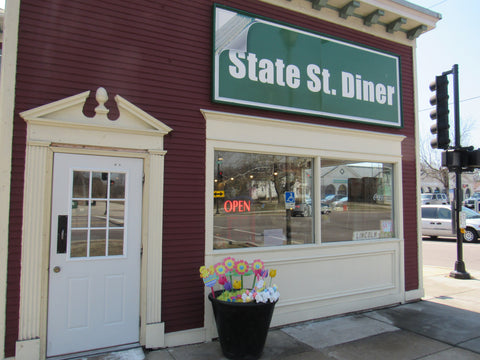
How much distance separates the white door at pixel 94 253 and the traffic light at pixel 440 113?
6574 millimetres

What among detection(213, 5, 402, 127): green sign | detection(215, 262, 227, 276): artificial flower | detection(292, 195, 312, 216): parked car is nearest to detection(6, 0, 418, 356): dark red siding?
detection(213, 5, 402, 127): green sign

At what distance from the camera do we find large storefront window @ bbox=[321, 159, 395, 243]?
18.9ft

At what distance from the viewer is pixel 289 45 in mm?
5426

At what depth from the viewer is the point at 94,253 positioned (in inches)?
160

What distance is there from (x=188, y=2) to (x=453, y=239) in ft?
52.1

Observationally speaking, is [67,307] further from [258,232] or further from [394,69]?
[394,69]

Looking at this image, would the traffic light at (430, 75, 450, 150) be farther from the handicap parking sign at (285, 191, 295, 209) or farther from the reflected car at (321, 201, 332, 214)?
the handicap parking sign at (285, 191, 295, 209)

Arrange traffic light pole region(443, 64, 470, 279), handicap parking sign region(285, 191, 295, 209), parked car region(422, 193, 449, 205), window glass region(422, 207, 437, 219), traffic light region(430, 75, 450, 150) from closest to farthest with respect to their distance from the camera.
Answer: handicap parking sign region(285, 191, 295, 209) < traffic light region(430, 75, 450, 150) < traffic light pole region(443, 64, 470, 279) < window glass region(422, 207, 437, 219) < parked car region(422, 193, 449, 205)

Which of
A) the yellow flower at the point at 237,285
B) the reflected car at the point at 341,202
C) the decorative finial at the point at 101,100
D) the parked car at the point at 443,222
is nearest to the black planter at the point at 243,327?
the yellow flower at the point at 237,285

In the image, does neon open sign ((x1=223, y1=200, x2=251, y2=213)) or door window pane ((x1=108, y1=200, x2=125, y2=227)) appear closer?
door window pane ((x1=108, y1=200, x2=125, y2=227))

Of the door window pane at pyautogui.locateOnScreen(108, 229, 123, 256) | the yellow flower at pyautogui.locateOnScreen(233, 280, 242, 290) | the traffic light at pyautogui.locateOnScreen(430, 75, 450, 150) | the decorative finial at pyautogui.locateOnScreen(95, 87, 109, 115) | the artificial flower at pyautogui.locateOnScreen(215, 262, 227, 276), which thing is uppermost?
the traffic light at pyautogui.locateOnScreen(430, 75, 450, 150)

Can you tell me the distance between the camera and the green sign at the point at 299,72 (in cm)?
493

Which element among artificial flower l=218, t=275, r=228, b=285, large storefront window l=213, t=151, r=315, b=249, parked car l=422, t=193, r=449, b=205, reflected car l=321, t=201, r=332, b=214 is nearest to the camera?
artificial flower l=218, t=275, r=228, b=285

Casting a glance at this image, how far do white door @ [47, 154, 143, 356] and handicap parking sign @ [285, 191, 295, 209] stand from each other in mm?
2289
